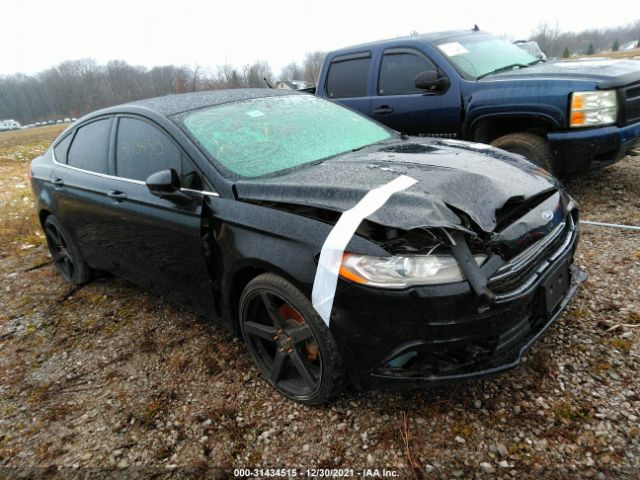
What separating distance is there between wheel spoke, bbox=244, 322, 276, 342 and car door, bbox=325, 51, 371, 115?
3559mm

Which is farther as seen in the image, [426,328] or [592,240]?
[592,240]

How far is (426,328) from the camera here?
1902mm

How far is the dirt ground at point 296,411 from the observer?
6.63ft

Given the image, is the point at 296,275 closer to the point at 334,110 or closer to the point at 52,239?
the point at 334,110

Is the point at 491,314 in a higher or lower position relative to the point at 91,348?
higher

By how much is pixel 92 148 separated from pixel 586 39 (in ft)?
413

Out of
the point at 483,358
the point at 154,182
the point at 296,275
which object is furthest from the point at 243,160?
the point at 483,358

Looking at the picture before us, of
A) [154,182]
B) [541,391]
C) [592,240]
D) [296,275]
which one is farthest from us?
[592,240]

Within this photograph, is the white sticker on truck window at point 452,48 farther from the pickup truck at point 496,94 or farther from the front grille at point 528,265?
the front grille at point 528,265

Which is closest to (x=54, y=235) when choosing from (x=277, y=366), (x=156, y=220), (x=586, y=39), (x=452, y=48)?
(x=156, y=220)

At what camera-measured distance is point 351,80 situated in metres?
5.57

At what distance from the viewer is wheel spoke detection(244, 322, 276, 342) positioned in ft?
8.02

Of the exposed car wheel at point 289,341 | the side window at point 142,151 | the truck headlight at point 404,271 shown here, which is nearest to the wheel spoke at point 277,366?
the exposed car wheel at point 289,341

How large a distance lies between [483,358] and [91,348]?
8.91ft
